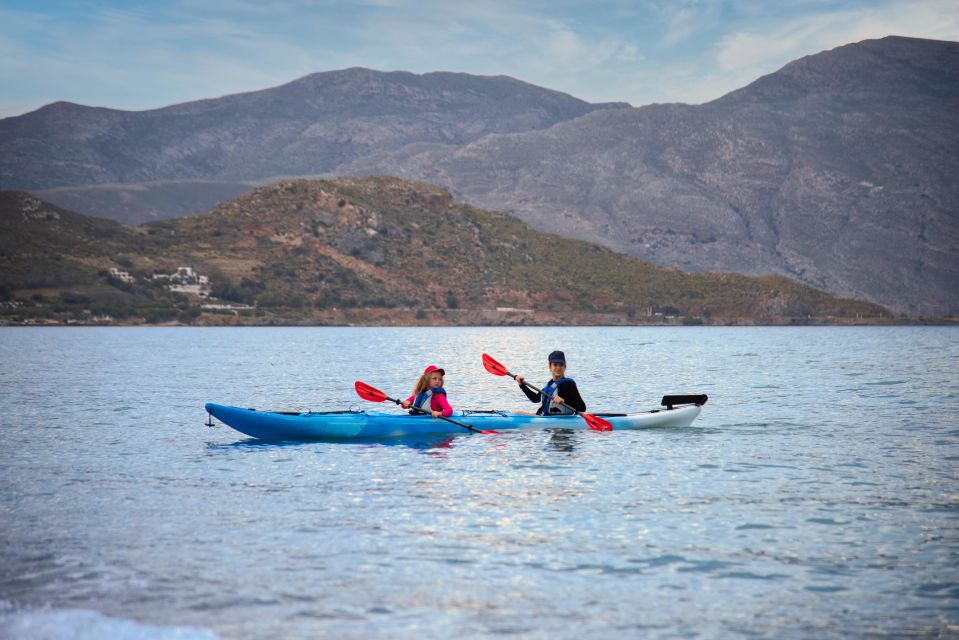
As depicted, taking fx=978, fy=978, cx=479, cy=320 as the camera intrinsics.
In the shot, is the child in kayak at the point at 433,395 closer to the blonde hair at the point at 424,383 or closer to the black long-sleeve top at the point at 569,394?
the blonde hair at the point at 424,383

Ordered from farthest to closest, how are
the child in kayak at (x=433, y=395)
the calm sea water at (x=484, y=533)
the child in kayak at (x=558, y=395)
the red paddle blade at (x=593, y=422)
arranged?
1. the red paddle blade at (x=593, y=422)
2. the child in kayak at (x=558, y=395)
3. the child in kayak at (x=433, y=395)
4. the calm sea water at (x=484, y=533)

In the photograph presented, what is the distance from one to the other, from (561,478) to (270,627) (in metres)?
9.62

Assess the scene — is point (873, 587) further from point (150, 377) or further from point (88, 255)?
point (88, 255)

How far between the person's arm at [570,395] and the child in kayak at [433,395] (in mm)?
2874

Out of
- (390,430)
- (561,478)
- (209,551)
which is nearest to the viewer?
(209,551)

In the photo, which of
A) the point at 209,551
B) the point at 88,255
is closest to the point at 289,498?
the point at 209,551

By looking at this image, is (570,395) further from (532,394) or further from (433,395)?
(433,395)

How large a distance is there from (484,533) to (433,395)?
9776mm

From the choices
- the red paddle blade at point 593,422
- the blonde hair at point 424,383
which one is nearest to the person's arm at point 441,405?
the blonde hair at point 424,383

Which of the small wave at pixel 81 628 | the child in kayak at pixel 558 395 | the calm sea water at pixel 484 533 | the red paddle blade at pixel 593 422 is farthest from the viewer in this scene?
the red paddle blade at pixel 593 422

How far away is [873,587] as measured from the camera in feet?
37.5

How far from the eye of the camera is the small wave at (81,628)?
9.80 meters

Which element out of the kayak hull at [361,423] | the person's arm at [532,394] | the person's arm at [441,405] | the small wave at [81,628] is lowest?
the small wave at [81,628]

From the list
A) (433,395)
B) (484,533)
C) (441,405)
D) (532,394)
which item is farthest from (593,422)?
(484,533)
